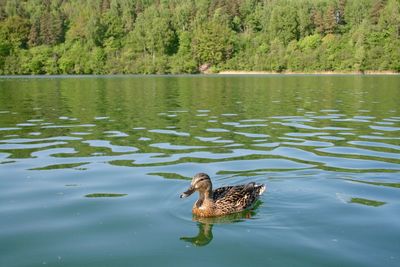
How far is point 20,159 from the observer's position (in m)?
15.2

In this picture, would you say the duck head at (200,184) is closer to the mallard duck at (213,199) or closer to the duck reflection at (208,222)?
the mallard duck at (213,199)

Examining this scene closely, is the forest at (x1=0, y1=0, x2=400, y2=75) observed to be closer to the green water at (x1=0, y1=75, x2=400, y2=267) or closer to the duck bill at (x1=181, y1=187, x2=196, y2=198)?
the green water at (x1=0, y1=75, x2=400, y2=267)

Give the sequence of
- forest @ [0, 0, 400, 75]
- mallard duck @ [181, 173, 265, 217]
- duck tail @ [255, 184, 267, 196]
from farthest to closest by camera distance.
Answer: forest @ [0, 0, 400, 75], duck tail @ [255, 184, 267, 196], mallard duck @ [181, 173, 265, 217]

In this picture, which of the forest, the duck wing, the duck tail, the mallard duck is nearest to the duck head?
the mallard duck

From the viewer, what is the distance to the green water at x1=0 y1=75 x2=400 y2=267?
7957 millimetres

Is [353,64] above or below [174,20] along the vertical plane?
below

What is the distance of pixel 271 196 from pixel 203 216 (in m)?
1.99

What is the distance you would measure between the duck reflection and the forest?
120083 millimetres

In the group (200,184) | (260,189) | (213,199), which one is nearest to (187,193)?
(200,184)

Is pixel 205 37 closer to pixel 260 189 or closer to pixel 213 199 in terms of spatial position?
pixel 260 189

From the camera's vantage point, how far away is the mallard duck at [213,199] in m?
9.64

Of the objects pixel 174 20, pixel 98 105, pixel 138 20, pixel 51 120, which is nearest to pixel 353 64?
pixel 174 20

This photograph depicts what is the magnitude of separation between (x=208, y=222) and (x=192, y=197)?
1.83m

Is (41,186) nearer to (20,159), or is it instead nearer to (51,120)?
(20,159)
